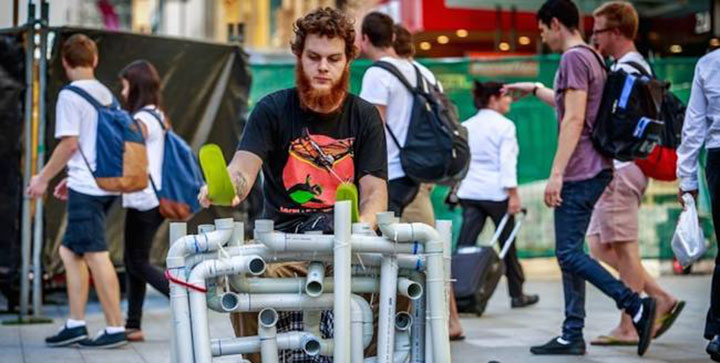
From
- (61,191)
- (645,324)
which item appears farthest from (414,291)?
(61,191)

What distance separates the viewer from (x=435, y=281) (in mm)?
4418

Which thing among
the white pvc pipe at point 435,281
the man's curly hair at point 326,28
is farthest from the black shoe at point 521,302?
the white pvc pipe at point 435,281

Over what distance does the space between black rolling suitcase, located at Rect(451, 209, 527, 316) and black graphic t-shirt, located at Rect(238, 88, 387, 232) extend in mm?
4802

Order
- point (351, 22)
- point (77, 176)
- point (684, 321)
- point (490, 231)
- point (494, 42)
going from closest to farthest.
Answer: point (351, 22) < point (77, 176) < point (684, 321) < point (490, 231) < point (494, 42)

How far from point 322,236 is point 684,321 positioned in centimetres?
627

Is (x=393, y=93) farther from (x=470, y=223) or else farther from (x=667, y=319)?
(x=470, y=223)

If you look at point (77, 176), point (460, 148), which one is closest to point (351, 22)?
point (460, 148)

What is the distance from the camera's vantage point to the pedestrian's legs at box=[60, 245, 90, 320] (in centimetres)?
905

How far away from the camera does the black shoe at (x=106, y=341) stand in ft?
29.1

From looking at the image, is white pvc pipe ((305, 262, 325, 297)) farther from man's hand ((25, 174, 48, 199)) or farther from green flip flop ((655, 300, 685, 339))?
man's hand ((25, 174, 48, 199))

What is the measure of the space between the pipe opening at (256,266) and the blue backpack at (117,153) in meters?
4.75

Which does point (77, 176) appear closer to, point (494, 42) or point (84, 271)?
point (84, 271)

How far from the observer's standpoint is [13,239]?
10.9m

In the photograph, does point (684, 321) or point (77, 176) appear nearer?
point (77, 176)
